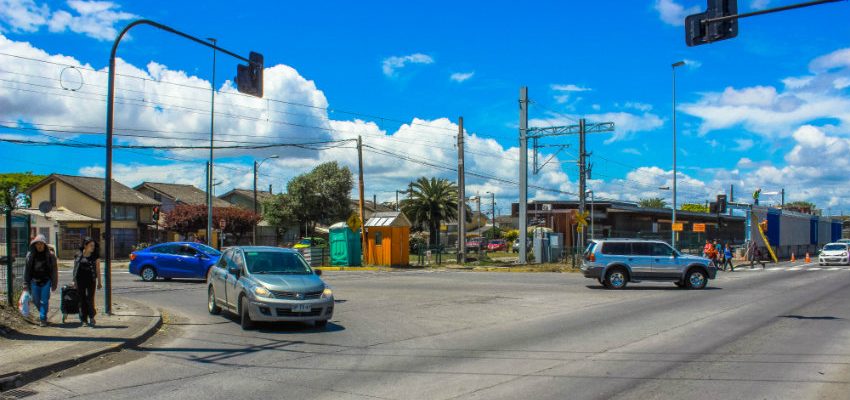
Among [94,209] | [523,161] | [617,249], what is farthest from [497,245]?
[617,249]

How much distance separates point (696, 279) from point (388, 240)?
Answer: 1777cm

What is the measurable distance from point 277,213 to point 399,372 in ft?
195

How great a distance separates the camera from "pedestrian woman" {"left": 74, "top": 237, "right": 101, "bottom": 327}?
38.3 feet

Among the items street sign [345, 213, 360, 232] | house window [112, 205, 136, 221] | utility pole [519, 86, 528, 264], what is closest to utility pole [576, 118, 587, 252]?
utility pole [519, 86, 528, 264]

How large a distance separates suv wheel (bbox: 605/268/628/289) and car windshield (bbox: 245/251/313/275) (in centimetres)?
1252

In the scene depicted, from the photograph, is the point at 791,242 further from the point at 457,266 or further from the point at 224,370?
the point at 224,370

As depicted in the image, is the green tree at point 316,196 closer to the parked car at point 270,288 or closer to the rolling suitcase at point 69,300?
the parked car at point 270,288

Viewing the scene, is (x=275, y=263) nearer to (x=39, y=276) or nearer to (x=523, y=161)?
(x=39, y=276)

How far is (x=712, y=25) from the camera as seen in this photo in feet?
34.4

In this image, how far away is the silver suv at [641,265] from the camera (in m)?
22.5

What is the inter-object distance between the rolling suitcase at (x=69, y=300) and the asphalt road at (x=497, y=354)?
1574 mm

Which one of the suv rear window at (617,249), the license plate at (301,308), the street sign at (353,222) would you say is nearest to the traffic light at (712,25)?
the license plate at (301,308)

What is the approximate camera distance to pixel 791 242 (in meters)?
55.9

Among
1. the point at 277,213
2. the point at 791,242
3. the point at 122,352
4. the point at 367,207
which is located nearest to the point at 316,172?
the point at 277,213
